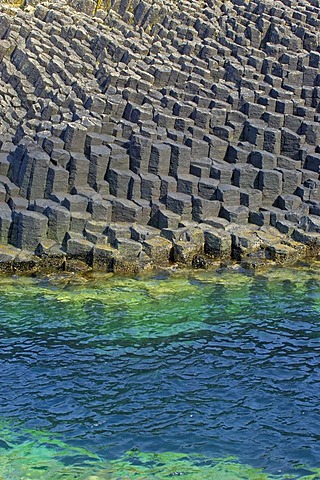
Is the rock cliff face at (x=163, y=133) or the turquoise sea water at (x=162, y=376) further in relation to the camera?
the rock cliff face at (x=163, y=133)

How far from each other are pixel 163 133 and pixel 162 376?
8622 mm

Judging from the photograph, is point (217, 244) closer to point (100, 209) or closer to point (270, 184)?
point (270, 184)

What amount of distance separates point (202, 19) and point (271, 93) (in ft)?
12.9

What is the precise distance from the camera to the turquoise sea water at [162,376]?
13.2 m

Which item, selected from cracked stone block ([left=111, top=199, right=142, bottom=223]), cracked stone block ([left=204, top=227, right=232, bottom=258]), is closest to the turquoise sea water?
cracked stone block ([left=204, top=227, right=232, bottom=258])

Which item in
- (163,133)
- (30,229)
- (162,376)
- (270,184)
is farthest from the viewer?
(163,133)

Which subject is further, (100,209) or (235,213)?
(235,213)

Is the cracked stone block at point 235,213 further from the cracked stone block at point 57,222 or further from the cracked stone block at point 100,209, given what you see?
the cracked stone block at point 57,222

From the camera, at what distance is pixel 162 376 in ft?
50.9

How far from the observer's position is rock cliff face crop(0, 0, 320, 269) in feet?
67.6

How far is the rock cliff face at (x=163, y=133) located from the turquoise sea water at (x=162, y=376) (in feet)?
4.53

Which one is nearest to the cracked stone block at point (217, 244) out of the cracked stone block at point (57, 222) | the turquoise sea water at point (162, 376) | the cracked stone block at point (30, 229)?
the turquoise sea water at point (162, 376)

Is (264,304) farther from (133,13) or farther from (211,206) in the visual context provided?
(133,13)

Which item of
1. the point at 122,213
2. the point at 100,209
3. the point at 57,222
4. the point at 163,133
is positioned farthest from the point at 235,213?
the point at 57,222
